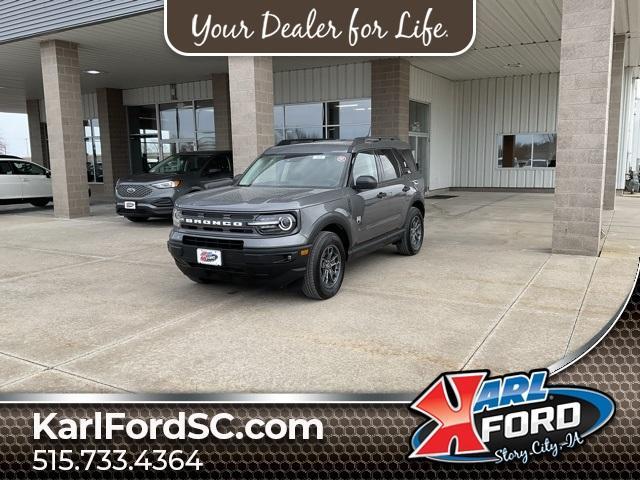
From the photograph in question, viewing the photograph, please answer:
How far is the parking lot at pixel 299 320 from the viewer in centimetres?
408

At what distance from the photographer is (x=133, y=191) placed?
1240 cm

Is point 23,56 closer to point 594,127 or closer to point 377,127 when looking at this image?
point 377,127

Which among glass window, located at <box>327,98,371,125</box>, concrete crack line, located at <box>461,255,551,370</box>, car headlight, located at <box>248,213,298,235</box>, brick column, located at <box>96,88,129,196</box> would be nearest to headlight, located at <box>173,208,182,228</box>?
car headlight, located at <box>248,213,298,235</box>

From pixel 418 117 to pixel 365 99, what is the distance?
2482mm

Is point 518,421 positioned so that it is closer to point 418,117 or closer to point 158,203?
point 158,203

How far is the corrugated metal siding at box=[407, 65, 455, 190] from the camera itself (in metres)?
17.8

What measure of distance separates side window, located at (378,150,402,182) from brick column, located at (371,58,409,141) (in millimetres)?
7881

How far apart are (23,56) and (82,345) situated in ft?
45.3

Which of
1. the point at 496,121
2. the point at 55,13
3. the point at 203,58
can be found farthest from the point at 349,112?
the point at 55,13

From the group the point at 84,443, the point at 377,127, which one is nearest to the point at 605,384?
the point at 84,443

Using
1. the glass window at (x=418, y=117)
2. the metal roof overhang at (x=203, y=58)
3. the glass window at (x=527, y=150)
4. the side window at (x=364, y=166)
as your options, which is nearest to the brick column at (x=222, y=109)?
the metal roof overhang at (x=203, y=58)

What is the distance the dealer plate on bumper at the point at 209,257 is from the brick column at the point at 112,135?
59.0 feet

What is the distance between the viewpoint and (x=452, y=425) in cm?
242

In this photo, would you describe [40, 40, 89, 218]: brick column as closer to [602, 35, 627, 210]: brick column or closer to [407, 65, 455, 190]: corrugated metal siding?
[407, 65, 455, 190]: corrugated metal siding
